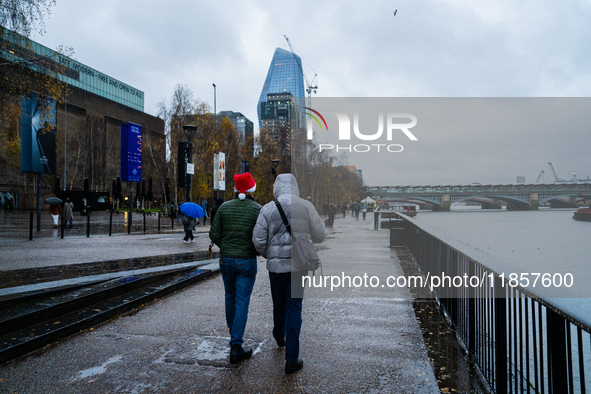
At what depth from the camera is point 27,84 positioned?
14188 mm

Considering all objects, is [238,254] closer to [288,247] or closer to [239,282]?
[239,282]

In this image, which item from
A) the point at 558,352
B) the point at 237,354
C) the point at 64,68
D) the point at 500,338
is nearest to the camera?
the point at 558,352

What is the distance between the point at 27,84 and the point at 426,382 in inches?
604

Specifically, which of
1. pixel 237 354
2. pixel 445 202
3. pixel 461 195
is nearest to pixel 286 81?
pixel 445 202

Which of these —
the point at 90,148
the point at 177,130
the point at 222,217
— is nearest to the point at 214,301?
the point at 222,217

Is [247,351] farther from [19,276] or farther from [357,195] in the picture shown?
[357,195]

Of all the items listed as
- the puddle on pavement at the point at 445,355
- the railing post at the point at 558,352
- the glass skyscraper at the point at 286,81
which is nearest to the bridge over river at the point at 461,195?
the puddle on pavement at the point at 445,355

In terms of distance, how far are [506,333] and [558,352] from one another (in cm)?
119

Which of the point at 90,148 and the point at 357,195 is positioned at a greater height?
the point at 90,148

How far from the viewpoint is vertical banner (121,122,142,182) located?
85.4ft

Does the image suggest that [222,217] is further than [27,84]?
No

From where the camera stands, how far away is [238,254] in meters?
4.38

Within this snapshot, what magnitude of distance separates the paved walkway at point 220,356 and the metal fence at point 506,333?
55cm

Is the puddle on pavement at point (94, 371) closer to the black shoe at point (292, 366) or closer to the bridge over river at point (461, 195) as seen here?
the black shoe at point (292, 366)
